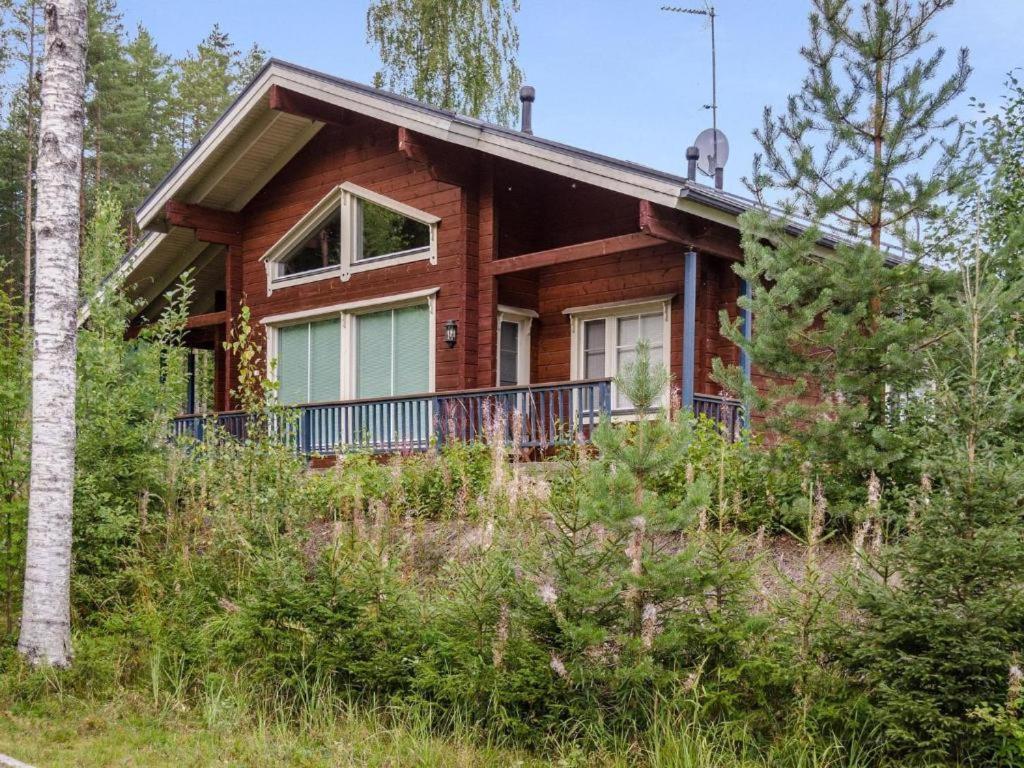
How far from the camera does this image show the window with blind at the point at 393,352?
15656mm

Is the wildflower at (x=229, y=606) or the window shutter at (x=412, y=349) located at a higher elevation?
the window shutter at (x=412, y=349)

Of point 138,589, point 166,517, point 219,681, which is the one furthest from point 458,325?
point 219,681

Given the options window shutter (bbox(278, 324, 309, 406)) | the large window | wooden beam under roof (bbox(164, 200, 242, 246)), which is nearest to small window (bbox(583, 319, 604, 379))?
the large window

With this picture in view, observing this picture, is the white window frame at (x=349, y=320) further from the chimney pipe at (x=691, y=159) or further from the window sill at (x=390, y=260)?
the chimney pipe at (x=691, y=159)

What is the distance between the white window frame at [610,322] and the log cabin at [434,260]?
28mm

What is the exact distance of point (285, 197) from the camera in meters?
17.7

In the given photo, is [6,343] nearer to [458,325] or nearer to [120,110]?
[458,325]

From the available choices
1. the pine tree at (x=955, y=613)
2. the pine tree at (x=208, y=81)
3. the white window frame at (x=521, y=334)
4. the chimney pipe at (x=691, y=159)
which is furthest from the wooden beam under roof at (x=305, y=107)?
the pine tree at (x=208, y=81)

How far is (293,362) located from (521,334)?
4.14m

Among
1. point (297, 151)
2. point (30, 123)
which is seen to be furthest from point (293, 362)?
point (30, 123)

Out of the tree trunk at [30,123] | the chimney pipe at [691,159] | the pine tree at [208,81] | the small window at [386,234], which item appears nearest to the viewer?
the small window at [386,234]

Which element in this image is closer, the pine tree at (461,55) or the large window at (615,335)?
the large window at (615,335)

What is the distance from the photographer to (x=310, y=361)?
17250 millimetres

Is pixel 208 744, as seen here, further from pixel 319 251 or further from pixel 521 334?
pixel 319 251
